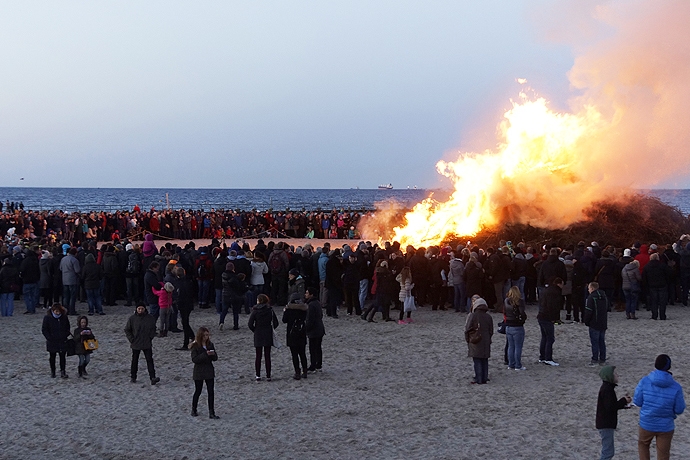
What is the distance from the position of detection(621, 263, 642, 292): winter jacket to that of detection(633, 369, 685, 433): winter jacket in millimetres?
10151

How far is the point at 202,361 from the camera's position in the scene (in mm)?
10383

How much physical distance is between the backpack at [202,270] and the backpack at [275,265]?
1650mm

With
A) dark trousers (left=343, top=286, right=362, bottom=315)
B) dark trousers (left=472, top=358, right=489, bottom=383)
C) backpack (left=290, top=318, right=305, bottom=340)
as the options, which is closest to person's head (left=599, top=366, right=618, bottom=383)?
dark trousers (left=472, top=358, right=489, bottom=383)

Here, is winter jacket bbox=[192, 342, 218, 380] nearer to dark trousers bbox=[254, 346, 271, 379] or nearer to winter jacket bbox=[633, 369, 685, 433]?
dark trousers bbox=[254, 346, 271, 379]

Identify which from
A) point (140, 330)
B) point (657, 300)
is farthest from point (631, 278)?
point (140, 330)

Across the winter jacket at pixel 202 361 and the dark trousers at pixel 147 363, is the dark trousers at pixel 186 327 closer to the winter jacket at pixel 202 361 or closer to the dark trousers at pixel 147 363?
the dark trousers at pixel 147 363

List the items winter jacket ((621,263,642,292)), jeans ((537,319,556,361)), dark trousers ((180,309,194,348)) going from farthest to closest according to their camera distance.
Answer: winter jacket ((621,263,642,292))
dark trousers ((180,309,194,348))
jeans ((537,319,556,361))

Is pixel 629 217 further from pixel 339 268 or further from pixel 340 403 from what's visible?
pixel 340 403

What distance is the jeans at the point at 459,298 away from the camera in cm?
1841

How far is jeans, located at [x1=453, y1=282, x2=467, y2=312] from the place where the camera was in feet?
60.4

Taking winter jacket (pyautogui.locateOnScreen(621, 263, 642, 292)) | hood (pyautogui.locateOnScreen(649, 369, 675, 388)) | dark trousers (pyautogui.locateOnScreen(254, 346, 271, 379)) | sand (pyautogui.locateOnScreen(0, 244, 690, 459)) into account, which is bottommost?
sand (pyautogui.locateOnScreen(0, 244, 690, 459))

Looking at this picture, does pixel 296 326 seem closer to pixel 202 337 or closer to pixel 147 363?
pixel 202 337

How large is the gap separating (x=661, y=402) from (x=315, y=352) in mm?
6620

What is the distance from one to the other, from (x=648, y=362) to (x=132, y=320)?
361 inches
